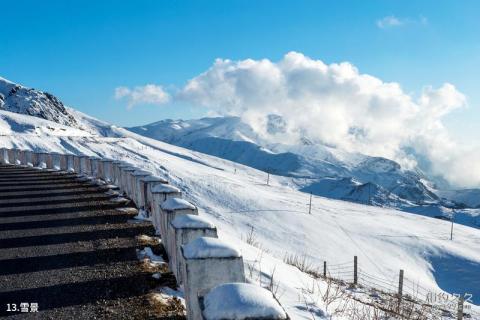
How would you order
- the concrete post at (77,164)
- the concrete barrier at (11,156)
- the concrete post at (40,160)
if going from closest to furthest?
the concrete post at (77,164) → the concrete post at (40,160) → the concrete barrier at (11,156)

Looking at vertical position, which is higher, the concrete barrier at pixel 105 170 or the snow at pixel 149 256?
the concrete barrier at pixel 105 170

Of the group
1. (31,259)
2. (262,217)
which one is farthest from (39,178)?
(262,217)

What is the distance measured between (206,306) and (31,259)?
4069 millimetres

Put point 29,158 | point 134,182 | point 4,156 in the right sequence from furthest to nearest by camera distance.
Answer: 1. point 4,156
2. point 29,158
3. point 134,182

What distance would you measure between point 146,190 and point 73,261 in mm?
2921

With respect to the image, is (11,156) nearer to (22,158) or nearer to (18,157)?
(18,157)

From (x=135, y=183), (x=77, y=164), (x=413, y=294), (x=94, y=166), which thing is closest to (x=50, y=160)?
(x=77, y=164)

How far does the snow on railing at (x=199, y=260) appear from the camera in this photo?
10.0 feet

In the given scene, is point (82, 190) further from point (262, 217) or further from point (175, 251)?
point (262, 217)

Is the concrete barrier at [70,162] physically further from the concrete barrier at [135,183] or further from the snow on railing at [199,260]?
the concrete barrier at [135,183]

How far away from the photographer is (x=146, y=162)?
244 feet

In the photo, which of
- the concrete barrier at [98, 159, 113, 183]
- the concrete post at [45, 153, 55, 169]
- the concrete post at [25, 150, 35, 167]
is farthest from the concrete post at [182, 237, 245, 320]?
the concrete post at [25, 150, 35, 167]

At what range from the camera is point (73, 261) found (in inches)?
247

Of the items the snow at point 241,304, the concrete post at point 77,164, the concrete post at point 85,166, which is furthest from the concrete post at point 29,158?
the snow at point 241,304
